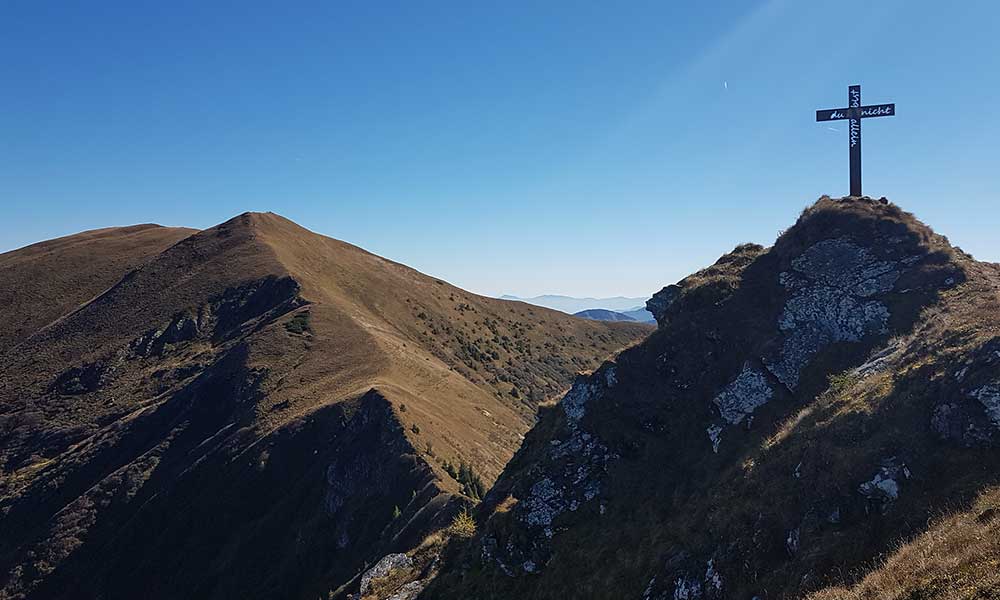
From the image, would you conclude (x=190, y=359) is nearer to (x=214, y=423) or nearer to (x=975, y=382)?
(x=214, y=423)

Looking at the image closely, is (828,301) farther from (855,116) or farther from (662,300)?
(855,116)

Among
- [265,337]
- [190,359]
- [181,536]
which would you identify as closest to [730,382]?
[181,536]

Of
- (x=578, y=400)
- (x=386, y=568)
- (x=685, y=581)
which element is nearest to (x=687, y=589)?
(x=685, y=581)

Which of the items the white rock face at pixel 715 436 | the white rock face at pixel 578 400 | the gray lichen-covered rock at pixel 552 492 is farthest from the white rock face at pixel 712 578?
the white rock face at pixel 578 400

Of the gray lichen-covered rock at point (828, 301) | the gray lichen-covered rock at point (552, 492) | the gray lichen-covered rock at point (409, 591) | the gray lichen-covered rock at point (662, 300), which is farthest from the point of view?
the gray lichen-covered rock at point (662, 300)

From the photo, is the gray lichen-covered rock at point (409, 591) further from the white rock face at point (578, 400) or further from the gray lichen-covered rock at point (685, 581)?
the gray lichen-covered rock at point (685, 581)
